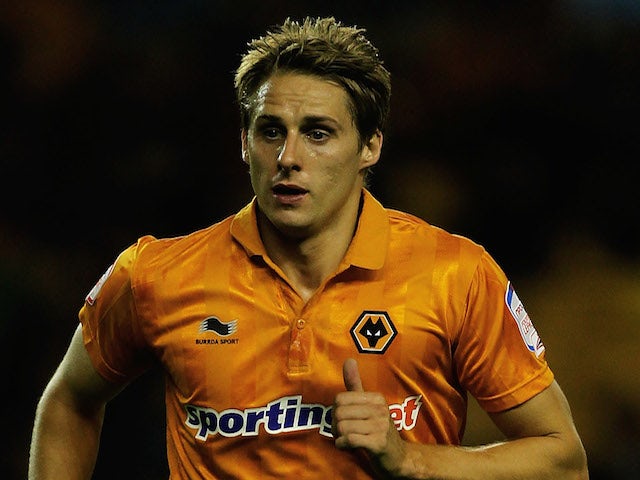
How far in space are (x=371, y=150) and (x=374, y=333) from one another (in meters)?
0.57

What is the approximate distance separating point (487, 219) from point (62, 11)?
223 cm

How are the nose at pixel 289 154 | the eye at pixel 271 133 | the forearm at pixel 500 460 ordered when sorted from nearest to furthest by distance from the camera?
the forearm at pixel 500 460, the nose at pixel 289 154, the eye at pixel 271 133

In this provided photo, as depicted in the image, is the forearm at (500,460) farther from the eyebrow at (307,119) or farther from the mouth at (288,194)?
the eyebrow at (307,119)

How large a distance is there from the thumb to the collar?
1.35ft

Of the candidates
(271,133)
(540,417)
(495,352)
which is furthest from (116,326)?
(540,417)

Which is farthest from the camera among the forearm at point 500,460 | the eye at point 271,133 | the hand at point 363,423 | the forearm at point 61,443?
the forearm at point 61,443

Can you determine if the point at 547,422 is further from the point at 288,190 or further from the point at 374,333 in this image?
the point at 288,190

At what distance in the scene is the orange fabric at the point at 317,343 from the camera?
9.66 ft

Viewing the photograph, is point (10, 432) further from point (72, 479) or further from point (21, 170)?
point (72, 479)

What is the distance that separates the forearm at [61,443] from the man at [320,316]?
11.8 inches

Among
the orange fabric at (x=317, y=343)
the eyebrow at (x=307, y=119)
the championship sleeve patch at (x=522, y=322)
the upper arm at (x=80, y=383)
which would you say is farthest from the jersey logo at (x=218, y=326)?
the championship sleeve patch at (x=522, y=322)

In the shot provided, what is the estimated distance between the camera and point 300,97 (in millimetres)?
3021

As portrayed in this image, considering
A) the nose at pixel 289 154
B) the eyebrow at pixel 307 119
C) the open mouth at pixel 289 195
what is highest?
the eyebrow at pixel 307 119

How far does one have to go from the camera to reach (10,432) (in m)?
5.00
